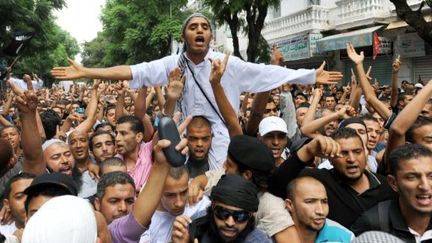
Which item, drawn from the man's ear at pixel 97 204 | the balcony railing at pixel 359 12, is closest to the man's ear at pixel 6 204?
the man's ear at pixel 97 204

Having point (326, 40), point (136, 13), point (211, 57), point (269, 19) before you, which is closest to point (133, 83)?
point (211, 57)

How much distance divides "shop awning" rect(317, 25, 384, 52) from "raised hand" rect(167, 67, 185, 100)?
11848 mm

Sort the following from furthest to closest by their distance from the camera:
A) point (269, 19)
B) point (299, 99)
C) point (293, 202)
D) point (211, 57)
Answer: point (269, 19), point (299, 99), point (211, 57), point (293, 202)

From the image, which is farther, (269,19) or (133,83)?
(269,19)

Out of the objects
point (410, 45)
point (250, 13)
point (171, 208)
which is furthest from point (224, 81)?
point (410, 45)

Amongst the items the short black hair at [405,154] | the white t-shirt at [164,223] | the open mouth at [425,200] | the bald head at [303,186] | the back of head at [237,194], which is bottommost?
the white t-shirt at [164,223]

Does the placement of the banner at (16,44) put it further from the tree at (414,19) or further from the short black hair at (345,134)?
the short black hair at (345,134)

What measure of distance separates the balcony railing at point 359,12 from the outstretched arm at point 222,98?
41.1 feet

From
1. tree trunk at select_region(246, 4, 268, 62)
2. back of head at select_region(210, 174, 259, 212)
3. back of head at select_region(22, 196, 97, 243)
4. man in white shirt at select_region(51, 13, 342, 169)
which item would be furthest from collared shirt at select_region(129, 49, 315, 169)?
tree trunk at select_region(246, 4, 268, 62)

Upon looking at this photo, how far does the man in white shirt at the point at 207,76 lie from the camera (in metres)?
3.59

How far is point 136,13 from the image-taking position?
28.8m

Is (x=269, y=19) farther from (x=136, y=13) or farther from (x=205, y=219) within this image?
(x=205, y=219)

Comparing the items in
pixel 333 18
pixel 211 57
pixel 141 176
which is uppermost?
pixel 333 18

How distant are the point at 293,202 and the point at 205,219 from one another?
1.70 feet
